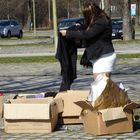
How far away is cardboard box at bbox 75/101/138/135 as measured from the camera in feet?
24.0

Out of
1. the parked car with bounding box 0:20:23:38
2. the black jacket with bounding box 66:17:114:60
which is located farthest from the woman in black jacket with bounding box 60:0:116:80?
the parked car with bounding box 0:20:23:38

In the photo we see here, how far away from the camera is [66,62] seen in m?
8.50

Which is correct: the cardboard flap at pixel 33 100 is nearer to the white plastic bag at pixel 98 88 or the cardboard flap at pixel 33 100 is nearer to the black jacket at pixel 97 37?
the white plastic bag at pixel 98 88

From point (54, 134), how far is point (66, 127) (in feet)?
1.37

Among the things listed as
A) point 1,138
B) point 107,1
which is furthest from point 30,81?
point 107,1

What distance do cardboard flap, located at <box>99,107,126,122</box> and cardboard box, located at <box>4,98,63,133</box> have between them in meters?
0.78

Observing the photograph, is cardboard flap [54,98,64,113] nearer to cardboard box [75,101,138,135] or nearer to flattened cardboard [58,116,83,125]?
flattened cardboard [58,116,83,125]

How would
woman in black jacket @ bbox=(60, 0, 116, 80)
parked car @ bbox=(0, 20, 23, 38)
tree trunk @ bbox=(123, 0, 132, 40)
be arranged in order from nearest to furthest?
woman in black jacket @ bbox=(60, 0, 116, 80) → tree trunk @ bbox=(123, 0, 132, 40) → parked car @ bbox=(0, 20, 23, 38)

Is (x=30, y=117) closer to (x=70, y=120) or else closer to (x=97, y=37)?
(x=70, y=120)

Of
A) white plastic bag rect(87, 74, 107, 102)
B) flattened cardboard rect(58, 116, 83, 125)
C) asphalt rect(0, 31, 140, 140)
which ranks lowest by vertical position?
asphalt rect(0, 31, 140, 140)

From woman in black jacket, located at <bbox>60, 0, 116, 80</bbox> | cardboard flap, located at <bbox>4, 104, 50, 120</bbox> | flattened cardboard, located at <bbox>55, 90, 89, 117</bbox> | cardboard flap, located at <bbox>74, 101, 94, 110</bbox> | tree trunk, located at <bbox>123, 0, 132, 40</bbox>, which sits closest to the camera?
cardboard flap, located at <bbox>74, 101, 94, 110</bbox>

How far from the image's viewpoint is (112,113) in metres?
7.30

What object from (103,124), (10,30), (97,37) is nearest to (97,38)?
(97,37)

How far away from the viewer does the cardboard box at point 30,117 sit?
7602 millimetres
